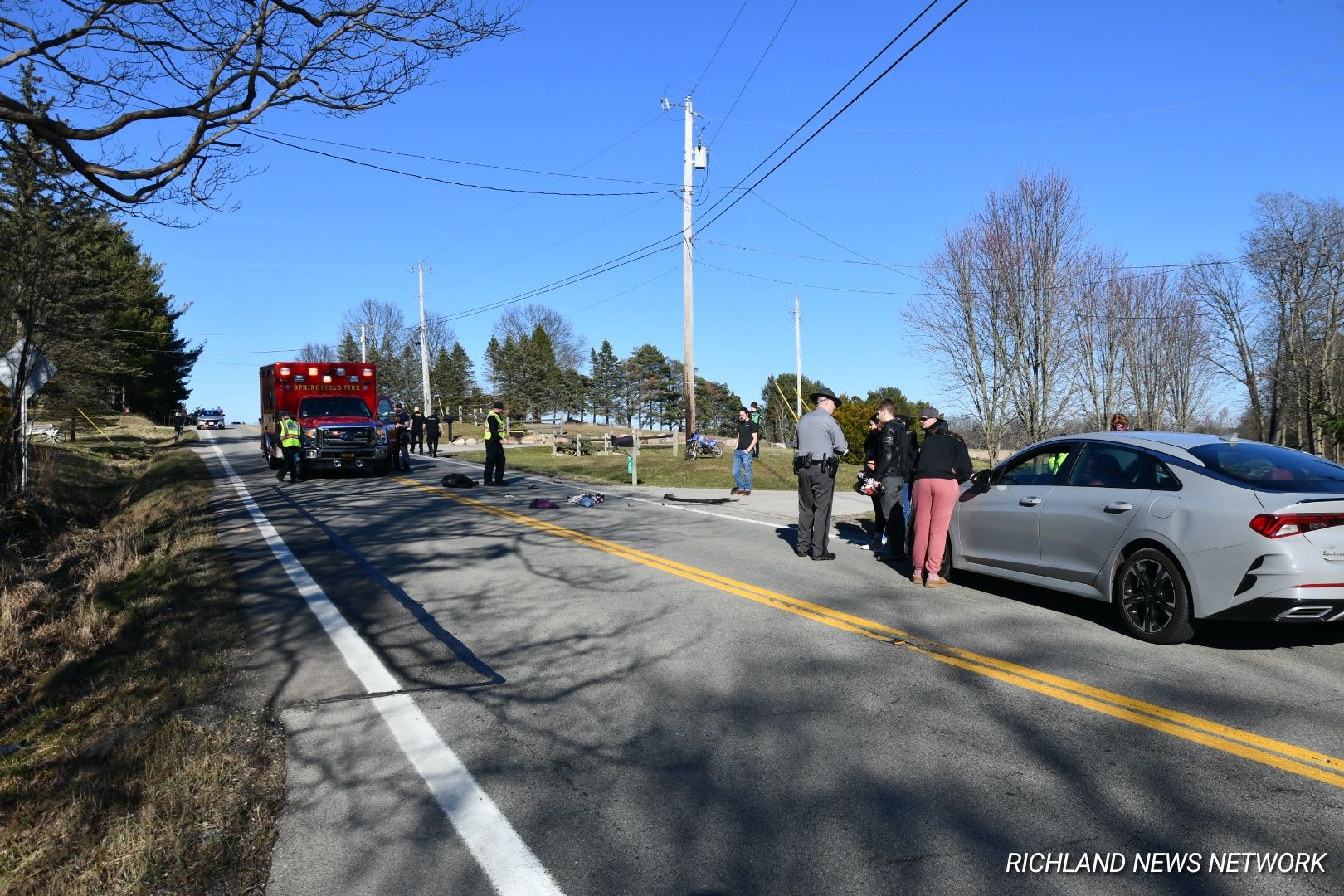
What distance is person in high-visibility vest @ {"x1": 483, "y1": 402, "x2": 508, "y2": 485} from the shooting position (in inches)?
832

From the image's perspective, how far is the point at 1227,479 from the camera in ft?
21.5

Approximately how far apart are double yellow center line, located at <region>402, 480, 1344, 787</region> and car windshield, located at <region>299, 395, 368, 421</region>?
56.5 ft

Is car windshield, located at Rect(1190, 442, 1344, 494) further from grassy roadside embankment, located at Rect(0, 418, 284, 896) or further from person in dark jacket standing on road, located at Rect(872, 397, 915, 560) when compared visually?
grassy roadside embankment, located at Rect(0, 418, 284, 896)

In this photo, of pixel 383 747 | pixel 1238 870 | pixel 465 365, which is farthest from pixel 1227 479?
pixel 465 365

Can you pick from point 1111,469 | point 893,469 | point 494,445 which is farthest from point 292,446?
point 1111,469

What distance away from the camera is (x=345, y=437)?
23.6 metres

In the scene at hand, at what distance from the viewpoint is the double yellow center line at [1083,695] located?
4.42 metres

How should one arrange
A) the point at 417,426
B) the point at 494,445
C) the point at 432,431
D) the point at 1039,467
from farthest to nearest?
the point at 417,426, the point at 432,431, the point at 494,445, the point at 1039,467

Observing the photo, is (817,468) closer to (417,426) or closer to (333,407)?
(333,407)

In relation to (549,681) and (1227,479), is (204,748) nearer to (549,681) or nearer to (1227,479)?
(549,681)

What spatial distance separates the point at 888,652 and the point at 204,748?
4.28 metres
